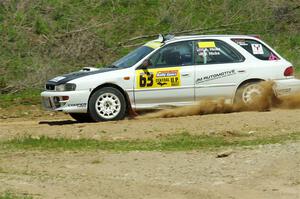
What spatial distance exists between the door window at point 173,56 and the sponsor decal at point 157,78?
0.14 meters

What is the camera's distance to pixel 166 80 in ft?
46.8

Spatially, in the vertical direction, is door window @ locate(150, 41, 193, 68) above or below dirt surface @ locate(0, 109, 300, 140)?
above

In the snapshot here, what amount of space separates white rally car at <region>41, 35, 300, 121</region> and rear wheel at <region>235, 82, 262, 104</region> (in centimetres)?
2

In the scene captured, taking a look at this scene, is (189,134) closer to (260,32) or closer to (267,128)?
(267,128)

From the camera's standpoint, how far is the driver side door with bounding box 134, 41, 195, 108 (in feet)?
46.7

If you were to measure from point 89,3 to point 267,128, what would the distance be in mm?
13540

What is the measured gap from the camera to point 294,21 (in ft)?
87.2

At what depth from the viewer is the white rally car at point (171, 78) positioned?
14016 millimetres

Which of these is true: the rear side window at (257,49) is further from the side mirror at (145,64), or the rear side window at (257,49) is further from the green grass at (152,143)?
the green grass at (152,143)

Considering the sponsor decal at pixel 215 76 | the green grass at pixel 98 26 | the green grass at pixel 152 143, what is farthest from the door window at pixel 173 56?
the green grass at pixel 98 26

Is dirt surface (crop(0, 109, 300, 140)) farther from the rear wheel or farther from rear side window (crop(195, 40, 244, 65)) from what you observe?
rear side window (crop(195, 40, 244, 65))

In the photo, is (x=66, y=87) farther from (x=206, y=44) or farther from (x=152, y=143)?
(x=152, y=143)

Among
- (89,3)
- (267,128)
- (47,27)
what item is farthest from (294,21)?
(267,128)

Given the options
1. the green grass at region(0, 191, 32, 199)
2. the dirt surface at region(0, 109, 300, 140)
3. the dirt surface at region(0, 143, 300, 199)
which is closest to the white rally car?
the dirt surface at region(0, 109, 300, 140)
